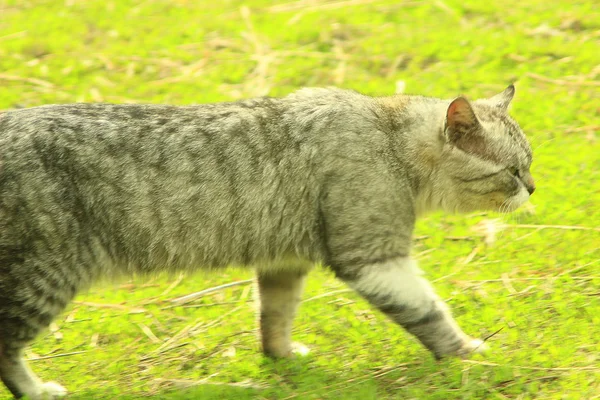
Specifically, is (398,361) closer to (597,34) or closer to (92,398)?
(92,398)

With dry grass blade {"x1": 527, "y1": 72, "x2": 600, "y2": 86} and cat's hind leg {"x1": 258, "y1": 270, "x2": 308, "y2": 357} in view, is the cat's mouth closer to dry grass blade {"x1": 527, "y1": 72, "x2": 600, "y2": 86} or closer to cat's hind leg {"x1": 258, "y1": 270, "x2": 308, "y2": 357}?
cat's hind leg {"x1": 258, "y1": 270, "x2": 308, "y2": 357}

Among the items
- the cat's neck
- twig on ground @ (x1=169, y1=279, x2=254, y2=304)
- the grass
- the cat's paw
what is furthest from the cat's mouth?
twig on ground @ (x1=169, y1=279, x2=254, y2=304)

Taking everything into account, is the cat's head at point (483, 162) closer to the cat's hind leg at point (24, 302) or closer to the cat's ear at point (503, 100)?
Result: the cat's ear at point (503, 100)

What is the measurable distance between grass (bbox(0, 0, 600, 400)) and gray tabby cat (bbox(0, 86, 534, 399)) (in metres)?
0.39

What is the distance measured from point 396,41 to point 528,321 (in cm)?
459

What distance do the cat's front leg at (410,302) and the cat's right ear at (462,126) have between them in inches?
29.5

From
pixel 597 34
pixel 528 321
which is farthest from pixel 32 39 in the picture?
pixel 528 321

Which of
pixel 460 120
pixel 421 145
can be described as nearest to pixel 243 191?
pixel 421 145

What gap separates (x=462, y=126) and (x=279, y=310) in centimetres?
151

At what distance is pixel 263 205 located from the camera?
500cm

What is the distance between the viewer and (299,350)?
546 centimetres

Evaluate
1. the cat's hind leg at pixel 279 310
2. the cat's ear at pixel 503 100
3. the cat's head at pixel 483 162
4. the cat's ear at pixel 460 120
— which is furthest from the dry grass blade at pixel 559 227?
the cat's hind leg at pixel 279 310

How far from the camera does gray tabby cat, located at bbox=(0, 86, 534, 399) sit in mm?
4613

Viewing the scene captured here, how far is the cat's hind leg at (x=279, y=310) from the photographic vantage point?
5.41 m
